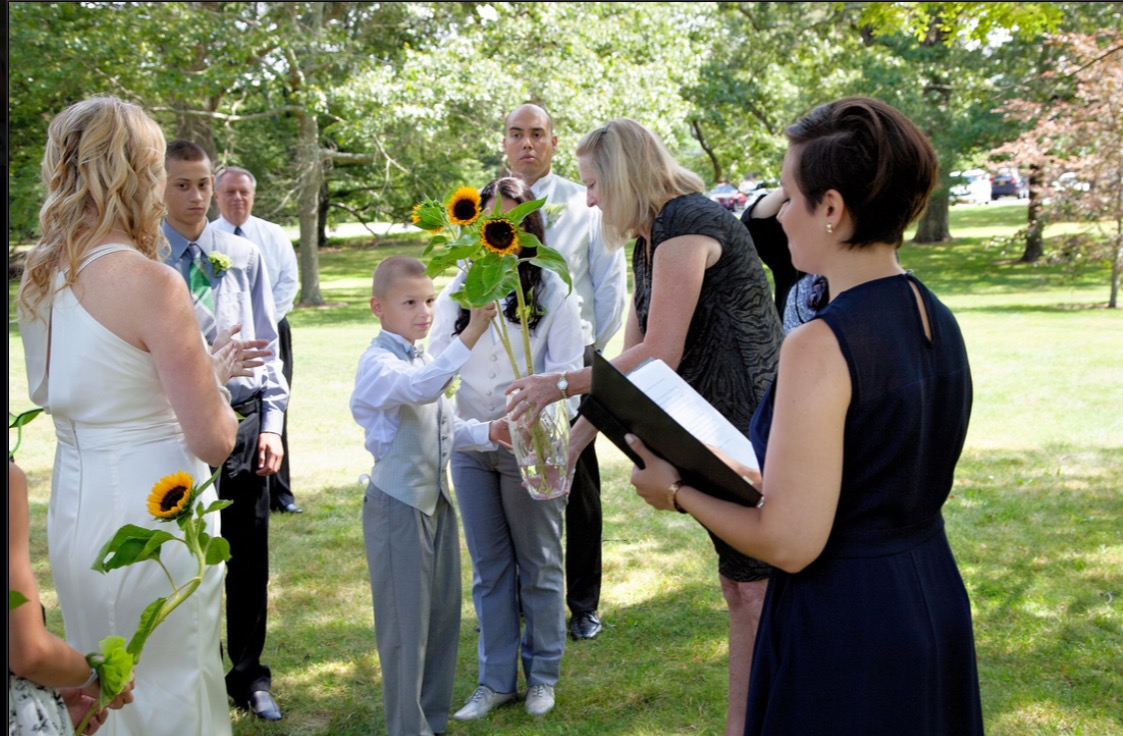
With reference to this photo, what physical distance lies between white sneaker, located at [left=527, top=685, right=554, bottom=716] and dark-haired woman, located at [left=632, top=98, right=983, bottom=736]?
216 centimetres

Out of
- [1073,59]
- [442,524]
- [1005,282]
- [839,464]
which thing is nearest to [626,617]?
[442,524]

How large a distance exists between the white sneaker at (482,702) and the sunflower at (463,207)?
6.61ft

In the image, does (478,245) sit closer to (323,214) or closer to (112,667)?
(112,667)

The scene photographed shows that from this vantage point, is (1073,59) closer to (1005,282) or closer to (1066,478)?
(1005,282)

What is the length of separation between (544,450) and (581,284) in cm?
191

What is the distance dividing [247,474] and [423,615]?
3.30 ft

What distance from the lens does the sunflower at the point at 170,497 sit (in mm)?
2145

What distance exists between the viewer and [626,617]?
16.8 feet

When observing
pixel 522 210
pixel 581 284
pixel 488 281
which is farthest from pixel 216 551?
pixel 581 284

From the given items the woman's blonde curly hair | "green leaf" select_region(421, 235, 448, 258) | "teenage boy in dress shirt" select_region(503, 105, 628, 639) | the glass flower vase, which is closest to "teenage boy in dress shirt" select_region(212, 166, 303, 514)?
"teenage boy in dress shirt" select_region(503, 105, 628, 639)

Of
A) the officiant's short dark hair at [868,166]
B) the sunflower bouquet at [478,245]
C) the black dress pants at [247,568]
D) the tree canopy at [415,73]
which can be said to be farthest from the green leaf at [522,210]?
the tree canopy at [415,73]

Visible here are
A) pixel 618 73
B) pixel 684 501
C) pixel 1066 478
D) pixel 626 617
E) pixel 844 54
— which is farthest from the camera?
pixel 844 54

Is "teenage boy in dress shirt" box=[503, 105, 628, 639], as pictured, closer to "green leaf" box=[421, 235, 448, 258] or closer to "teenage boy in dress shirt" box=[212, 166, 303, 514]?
"green leaf" box=[421, 235, 448, 258]

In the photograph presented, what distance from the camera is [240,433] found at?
13.1 feet
